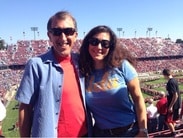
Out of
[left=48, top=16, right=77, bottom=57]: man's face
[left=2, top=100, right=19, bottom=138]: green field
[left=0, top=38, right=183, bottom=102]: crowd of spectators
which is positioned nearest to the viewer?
[left=48, top=16, right=77, bottom=57]: man's face

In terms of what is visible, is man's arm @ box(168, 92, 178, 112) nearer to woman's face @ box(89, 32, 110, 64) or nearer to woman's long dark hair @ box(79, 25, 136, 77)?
woman's long dark hair @ box(79, 25, 136, 77)

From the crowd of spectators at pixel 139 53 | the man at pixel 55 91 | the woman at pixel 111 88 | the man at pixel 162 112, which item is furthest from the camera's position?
the crowd of spectators at pixel 139 53

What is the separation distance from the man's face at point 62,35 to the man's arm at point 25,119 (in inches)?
25.3

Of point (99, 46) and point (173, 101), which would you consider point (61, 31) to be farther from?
point (173, 101)

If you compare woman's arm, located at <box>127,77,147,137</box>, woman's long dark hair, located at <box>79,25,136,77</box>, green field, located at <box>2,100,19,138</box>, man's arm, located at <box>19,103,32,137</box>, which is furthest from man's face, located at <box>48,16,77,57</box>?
green field, located at <box>2,100,19,138</box>

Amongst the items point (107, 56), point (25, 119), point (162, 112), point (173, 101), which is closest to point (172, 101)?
Result: point (173, 101)

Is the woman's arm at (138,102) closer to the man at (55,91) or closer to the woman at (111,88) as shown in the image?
the woman at (111,88)

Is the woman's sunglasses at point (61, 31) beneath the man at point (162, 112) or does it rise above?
above

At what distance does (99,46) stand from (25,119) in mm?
1110

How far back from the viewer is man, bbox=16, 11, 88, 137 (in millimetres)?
3236

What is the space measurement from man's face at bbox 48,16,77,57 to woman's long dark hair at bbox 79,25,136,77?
297mm

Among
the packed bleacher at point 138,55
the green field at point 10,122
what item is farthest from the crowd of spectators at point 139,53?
the green field at point 10,122

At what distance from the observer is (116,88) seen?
3.58m

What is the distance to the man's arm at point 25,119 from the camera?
10.7 ft
